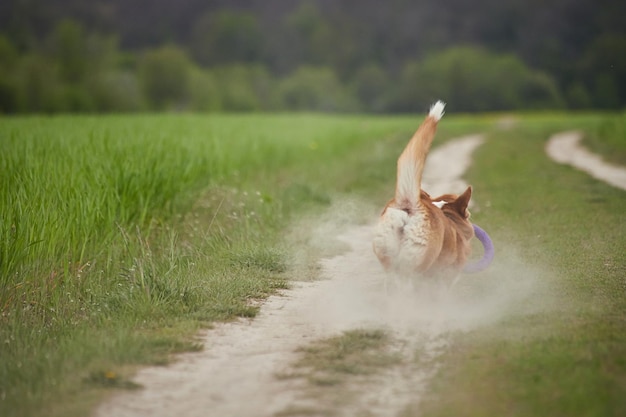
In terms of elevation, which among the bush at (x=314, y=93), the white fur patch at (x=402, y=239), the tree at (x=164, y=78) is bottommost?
the bush at (x=314, y=93)

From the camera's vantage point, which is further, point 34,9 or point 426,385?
point 34,9

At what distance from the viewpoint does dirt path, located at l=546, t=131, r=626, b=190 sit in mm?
13172

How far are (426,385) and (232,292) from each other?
2.25m

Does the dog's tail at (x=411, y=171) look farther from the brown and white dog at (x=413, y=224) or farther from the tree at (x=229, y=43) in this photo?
the tree at (x=229, y=43)

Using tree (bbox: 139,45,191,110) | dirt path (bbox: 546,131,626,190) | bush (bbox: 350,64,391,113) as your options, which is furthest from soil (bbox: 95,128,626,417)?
bush (bbox: 350,64,391,113)

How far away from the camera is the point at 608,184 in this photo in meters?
12.0

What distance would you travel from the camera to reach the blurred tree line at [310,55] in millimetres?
59656

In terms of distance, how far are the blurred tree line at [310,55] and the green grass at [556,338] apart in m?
48.0

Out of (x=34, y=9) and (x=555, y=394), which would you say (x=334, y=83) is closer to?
(x=34, y=9)

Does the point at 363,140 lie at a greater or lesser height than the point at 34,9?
lesser

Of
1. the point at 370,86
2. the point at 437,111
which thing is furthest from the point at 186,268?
the point at 370,86

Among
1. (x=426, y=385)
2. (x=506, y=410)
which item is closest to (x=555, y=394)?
(x=506, y=410)

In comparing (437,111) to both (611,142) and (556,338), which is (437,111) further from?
(611,142)

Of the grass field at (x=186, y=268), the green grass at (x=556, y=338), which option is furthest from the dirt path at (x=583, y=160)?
the green grass at (x=556, y=338)
